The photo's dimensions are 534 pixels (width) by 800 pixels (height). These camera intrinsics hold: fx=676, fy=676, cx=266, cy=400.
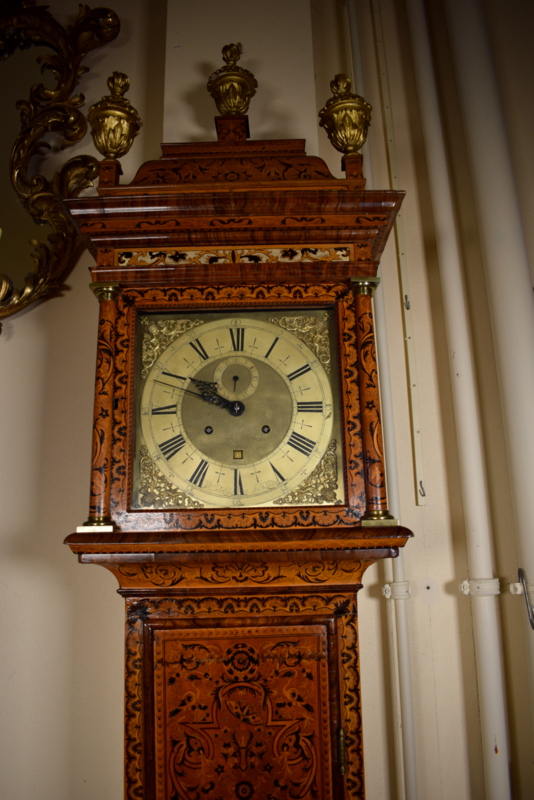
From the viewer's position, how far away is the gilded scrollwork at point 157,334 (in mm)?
1567

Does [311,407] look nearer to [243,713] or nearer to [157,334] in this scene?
[157,334]

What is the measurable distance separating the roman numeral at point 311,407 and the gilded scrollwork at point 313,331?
0.27 feet

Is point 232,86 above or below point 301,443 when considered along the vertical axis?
above

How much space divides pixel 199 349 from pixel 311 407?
11.6 inches

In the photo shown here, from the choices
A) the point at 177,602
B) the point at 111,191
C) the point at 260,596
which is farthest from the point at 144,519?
the point at 111,191

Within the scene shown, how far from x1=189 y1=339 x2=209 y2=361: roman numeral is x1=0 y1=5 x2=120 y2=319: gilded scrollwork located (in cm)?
66

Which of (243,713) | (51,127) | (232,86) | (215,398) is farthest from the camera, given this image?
(51,127)

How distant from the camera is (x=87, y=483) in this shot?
1.89 metres

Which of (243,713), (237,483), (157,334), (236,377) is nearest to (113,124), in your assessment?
(157,334)

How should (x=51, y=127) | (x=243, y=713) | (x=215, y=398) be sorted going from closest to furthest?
(x=243, y=713) < (x=215, y=398) < (x=51, y=127)

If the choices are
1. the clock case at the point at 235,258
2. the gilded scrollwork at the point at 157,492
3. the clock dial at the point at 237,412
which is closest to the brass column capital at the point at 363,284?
the clock case at the point at 235,258

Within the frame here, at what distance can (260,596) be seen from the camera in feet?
4.83

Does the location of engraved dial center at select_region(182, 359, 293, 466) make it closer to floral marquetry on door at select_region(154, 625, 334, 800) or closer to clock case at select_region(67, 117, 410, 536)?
clock case at select_region(67, 117, 410, 536)

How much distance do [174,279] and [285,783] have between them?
113 centimetres
